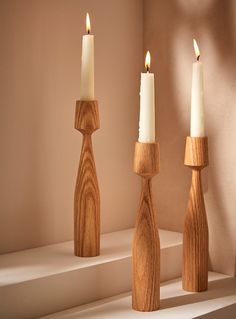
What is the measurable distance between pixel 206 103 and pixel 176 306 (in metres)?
0.57

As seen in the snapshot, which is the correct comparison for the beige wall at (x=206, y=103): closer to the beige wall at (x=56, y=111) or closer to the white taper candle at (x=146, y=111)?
the beige wall at (x=56, y=111)

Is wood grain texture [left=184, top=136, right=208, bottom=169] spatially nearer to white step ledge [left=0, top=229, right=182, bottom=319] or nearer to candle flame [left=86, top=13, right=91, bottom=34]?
white step ledge [left=0, top=229, right=182, bottom=319]

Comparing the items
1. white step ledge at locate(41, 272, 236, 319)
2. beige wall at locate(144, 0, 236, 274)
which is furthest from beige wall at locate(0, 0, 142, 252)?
white step ledge at locate(41, 272, 236, 319)

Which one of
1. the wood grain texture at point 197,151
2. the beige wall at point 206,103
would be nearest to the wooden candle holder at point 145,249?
the wood grain texture at point 197,151

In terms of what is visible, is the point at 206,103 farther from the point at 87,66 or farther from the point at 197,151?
the point at 87,66

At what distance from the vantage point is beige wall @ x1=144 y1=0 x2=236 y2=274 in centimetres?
175

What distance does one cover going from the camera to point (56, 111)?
176cm

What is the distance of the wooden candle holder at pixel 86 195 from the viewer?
5.40ft

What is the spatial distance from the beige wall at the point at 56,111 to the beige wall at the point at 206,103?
0.09 m

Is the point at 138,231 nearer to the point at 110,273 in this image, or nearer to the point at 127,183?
the point at 110,273

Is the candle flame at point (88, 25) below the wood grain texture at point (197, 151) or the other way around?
the other way around

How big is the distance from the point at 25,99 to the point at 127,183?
45 centimetres

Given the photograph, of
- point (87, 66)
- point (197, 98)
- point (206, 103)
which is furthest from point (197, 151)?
point (87, 66)

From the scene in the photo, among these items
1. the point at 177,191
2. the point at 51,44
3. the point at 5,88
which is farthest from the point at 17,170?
the point at 177,191
